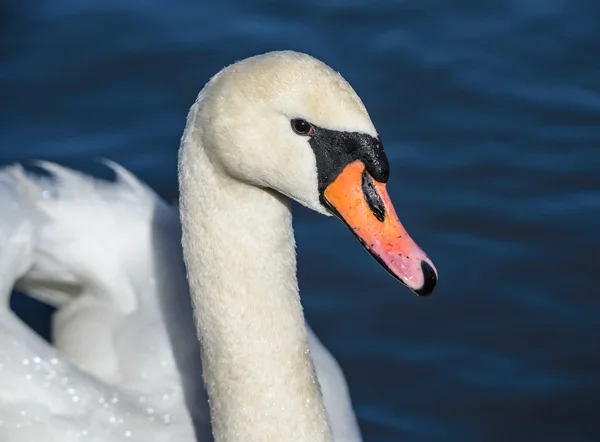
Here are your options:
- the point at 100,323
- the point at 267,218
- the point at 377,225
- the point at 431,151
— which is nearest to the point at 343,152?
the point at 377,225

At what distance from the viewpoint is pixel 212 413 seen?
4473mm

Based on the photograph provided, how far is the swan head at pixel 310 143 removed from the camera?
A: 3588 mm

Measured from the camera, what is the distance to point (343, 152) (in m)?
3.65

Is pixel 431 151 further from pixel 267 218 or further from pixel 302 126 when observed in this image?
pixel 302 126

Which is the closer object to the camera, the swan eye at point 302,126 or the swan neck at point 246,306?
the swan eye at point 302,126

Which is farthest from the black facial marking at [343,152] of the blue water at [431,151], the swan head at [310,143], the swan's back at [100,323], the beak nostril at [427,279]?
the blue water at [431,151]

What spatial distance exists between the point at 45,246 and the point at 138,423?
0.97 meters

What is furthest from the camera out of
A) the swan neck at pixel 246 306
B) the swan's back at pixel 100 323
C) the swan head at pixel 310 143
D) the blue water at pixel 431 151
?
the blue water at pixel 431 151

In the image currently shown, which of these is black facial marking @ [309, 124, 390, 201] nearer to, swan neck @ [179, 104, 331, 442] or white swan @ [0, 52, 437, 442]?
white swan @ [0, 52, 437, 442]

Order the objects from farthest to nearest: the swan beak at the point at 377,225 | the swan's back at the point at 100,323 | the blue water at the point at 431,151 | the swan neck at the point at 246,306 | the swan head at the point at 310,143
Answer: the blue water at the point at 431,151, the swan's back at the point at 100,323, the swan neck at the point at 246,306, the swan beak at the point at 377,225, the swan head at the point at 310,143

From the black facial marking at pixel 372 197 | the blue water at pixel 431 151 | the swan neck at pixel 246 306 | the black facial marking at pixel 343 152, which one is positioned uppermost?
the blue water at pixel 431 151

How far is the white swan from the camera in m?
3.63

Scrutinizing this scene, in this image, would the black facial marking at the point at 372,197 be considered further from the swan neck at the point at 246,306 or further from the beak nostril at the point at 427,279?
the swan neck at the point at 246,306

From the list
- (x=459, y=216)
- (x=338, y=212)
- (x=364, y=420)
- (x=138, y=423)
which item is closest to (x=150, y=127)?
(x=459, y=216)
